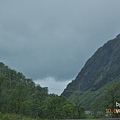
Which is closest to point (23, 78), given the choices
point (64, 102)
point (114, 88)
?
point (64, 102)

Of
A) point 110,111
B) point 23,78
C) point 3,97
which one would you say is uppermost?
point 23,78

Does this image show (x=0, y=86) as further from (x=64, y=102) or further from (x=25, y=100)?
(x=64, y=102)

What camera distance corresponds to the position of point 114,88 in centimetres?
6919

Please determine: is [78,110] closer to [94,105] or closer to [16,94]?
[94,105]

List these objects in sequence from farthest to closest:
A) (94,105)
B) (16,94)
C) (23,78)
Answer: (23,78)
(94,105)
(16,94)

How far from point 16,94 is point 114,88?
22.7 m

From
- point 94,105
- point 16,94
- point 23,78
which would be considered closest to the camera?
point 16,94

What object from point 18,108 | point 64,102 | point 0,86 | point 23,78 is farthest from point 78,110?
point 23,78

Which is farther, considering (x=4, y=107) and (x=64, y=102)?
(x=64, y=102)

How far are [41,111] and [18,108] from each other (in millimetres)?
5407

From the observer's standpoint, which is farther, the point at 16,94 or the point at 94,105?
the point at 94,105

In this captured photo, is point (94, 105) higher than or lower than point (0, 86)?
lower

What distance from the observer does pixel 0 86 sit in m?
70.4

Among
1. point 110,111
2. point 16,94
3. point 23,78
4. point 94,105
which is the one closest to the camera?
point 110,111
